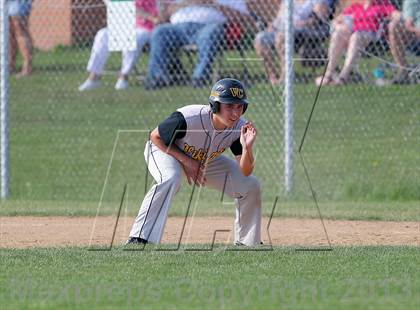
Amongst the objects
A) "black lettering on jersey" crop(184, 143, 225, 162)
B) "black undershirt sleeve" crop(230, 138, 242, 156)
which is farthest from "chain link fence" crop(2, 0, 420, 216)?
"black lettering on jersey" crop(184, 143, 225, 162)

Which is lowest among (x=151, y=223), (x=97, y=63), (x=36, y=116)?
(x=36, y=116)

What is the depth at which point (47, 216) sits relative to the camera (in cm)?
1064

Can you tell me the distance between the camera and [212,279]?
650cm

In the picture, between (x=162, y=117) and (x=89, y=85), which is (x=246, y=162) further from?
(x=89, y=85)

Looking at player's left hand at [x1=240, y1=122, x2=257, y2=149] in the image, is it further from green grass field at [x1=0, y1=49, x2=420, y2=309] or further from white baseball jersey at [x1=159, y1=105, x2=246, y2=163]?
green grass field at [x1=0, y1=49, x2=420, y2=309]

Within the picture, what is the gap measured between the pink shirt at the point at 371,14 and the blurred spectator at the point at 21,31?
4587mm

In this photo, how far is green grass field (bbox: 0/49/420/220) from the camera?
1190cm

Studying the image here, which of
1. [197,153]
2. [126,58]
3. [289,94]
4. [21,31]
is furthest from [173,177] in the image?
[21,31]

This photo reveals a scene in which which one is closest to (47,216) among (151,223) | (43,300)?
(151,223)

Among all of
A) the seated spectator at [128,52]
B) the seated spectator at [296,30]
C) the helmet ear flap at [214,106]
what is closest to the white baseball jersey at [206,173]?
the helmet ear flap at [214,106]

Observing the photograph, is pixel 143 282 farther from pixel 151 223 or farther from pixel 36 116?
pixel 36 116

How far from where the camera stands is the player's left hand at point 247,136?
301 inches

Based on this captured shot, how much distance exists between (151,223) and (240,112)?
111 centimetres

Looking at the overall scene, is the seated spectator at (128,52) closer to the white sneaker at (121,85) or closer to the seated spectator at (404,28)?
the white sneaker at (121,85)
